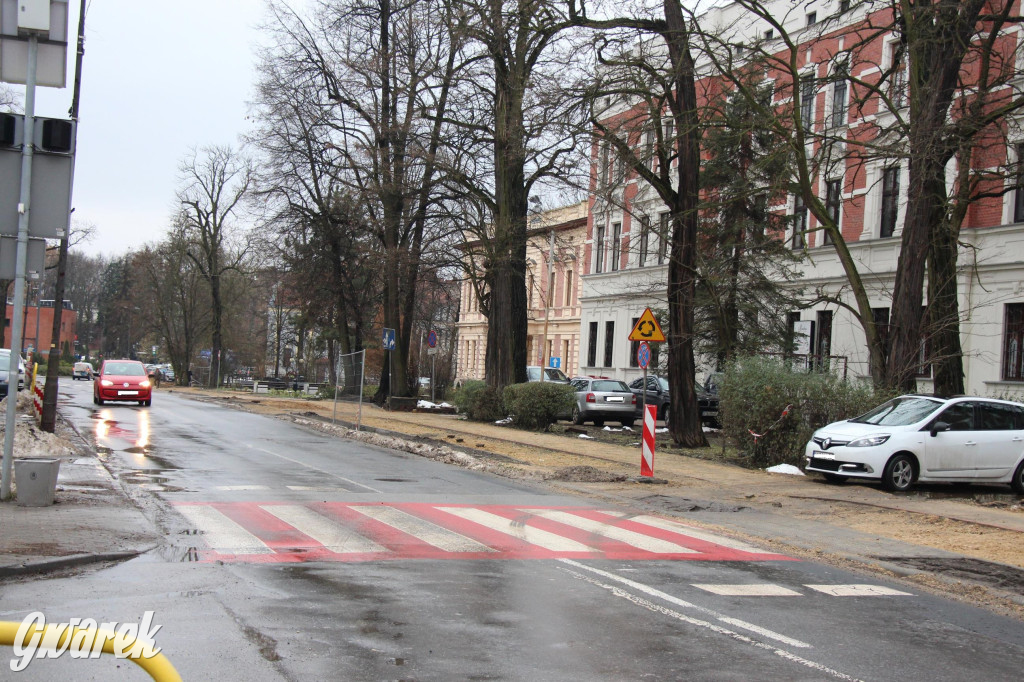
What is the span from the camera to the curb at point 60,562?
6.88 metres

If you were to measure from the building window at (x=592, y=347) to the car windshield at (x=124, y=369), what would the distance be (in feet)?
91.7

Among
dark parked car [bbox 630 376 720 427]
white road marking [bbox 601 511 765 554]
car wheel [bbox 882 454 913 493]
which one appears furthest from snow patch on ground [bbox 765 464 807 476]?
dark parked car [bbox 630 376 720 427]

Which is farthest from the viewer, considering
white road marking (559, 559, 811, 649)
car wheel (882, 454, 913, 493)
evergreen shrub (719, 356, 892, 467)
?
evergreen shrub (719, 356, 892, 467)

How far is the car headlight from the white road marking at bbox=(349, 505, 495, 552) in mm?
8072

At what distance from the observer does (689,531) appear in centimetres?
1097

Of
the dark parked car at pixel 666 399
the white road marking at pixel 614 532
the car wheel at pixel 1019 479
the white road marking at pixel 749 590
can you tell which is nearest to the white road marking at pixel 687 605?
the white road marking at pixel 749 590

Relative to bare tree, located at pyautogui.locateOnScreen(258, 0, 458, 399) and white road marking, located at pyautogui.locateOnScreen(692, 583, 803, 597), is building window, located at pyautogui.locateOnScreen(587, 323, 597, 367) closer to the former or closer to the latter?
bare tree, located at pyautogui.locateOnScreen(258, 0, 458, 399)

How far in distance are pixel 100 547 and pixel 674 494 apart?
8.72 m

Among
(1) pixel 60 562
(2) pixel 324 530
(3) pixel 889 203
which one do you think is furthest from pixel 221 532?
(3) pixel 889 203

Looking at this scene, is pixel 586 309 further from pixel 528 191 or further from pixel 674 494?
pixel 674 494

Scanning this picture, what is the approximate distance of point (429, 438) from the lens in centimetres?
2320

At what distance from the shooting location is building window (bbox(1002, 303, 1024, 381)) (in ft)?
102

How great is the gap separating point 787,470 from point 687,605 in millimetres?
11621

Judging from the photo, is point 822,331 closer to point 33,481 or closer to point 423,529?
point 423,529
